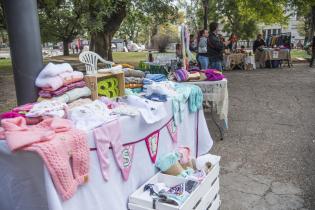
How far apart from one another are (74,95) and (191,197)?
1.17 metres

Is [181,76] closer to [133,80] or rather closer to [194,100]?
[194,100]

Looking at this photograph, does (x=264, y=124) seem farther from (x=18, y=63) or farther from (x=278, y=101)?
(x=18, y=63)

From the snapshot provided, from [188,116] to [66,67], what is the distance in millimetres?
1421

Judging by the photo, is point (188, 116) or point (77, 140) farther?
point (188, 116)

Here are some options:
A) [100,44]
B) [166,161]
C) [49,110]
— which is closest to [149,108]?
[166,161]

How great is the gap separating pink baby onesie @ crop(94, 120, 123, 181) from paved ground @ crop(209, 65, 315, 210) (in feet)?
4.45

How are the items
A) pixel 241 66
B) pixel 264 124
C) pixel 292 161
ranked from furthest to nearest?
pixel 241 66 < pixel 264 124 < pixel 292 161

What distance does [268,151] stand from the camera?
14.6 ft

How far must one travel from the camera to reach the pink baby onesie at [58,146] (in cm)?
173

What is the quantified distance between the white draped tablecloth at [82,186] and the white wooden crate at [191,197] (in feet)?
0.29


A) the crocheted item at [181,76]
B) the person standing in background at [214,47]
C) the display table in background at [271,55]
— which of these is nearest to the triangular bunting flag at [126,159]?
the crocheted item at [181,76]

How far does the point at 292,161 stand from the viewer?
4102mm

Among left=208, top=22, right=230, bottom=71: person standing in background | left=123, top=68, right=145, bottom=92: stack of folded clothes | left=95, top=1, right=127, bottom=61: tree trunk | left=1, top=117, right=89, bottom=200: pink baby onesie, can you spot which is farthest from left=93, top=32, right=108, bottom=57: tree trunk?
left=1, top=117, right=89, bottom=200: pink baby onesie

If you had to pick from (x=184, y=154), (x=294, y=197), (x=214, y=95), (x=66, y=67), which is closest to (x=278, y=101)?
(x=214, y=95)
